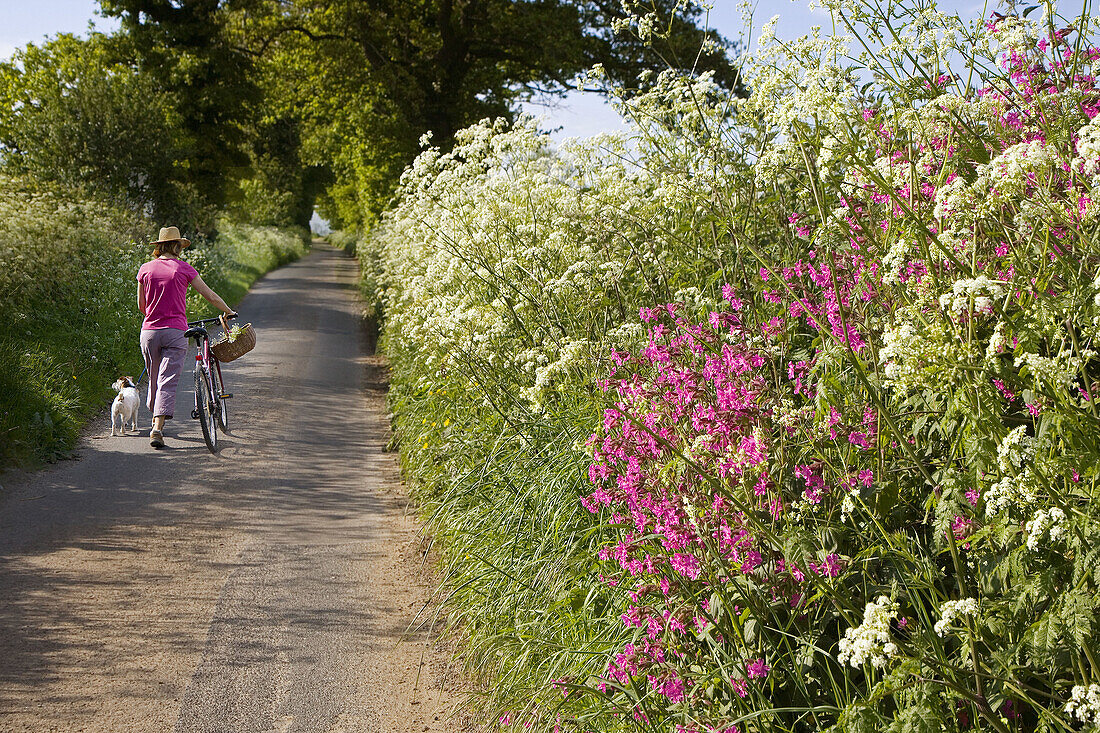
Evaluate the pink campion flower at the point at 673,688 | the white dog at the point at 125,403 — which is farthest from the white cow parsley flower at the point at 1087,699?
the white dog at the point at 125,403

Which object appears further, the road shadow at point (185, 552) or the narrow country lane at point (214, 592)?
the road shadow at point (185, 552)

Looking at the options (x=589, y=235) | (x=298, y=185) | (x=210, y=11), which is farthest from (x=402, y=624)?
(x=298, y=185)

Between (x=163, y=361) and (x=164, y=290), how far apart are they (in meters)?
0.73

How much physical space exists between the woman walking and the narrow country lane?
622 millimetres

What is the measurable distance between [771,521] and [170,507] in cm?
583

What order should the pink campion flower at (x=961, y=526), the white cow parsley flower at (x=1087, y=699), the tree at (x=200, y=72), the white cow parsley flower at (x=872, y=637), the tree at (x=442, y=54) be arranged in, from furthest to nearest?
the tree at (x=200, y=72)
the tree at (x=442, y=54)
the pink campion flower at (x=961, y=526)
the white cow parsley flower at (x=872, y=637)
the white cow parsley flower at (x=1087, y=699)

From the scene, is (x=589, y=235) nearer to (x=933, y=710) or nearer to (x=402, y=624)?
(x=402, y=624)

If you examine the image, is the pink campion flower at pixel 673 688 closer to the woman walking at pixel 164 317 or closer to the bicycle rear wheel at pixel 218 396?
the woman walking at pixel 164 317

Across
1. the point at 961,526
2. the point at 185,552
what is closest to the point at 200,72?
the point at 185,552

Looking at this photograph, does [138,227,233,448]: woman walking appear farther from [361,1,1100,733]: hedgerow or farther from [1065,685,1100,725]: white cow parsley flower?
[1065,685,1100,725]: white cow parsley flower

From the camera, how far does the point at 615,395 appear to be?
4.08 m

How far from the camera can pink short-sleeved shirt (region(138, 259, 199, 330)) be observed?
855 centimetres

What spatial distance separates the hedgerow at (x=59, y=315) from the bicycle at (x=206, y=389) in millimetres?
1326

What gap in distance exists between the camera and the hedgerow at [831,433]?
7.32 ft
